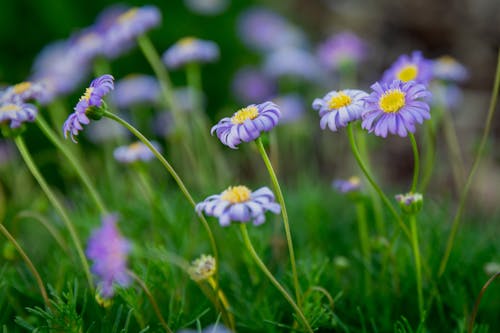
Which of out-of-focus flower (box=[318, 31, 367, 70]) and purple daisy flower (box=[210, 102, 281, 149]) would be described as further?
out-of-focus flower (box=[318, 31, 367, 70])

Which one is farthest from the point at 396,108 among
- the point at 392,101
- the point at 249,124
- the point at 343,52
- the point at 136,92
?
the point at 136,92

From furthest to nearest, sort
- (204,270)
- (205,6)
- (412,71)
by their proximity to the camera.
Answer: (205,6), (412,71), (204,270)

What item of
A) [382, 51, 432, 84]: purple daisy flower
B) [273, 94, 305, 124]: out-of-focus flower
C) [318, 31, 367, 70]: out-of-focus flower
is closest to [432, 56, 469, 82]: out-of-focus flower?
[382, 51, 432, 84]: purple daisy flower

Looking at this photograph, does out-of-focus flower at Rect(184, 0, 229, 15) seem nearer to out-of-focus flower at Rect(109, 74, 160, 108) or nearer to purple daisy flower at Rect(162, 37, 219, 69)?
out-of-focus flower at Rect(109, 74, 160, 108)

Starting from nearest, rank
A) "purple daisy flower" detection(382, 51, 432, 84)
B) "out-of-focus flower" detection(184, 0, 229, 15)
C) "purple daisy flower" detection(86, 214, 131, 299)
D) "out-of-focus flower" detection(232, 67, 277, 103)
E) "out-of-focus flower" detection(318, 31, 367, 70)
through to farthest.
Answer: "purple daisy flower" detection(86, 214, 131, 299) → "purple daisy flower" detection(382, 51, 432, 84) → "out-of-focus flower" detection(318, 31, 367, 70) → "out-of-focus flower" detection(232, 67, 277, 103) → "out-of-focus flower" detection(184, 0, 229, 15)

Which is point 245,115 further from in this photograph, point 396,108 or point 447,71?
point 447,71
